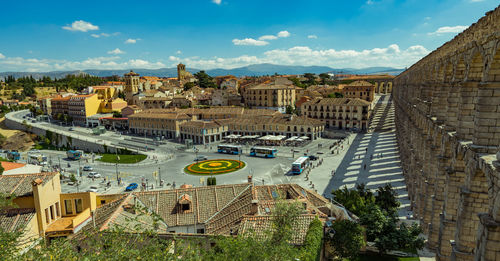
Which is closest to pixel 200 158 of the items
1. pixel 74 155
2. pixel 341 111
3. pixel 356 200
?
pixel 74 155

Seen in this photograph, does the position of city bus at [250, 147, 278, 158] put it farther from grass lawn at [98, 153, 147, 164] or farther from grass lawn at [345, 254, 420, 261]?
grass lawn at [345, 254, 420, 261]

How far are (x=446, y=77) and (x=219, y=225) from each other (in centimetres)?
1954

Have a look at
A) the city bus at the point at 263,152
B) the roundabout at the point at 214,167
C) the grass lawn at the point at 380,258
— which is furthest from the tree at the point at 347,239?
the city bus at the point at 263,152

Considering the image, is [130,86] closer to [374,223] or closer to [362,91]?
[362,91]

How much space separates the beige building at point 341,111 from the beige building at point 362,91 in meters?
28.5

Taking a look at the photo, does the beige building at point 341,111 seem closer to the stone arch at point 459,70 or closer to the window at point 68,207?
the stone arch at point 459,70

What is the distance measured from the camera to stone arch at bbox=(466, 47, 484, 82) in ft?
45.9

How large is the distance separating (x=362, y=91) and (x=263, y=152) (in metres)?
66.7

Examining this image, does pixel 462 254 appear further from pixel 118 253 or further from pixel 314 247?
pixel 118 253

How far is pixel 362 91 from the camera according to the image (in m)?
110

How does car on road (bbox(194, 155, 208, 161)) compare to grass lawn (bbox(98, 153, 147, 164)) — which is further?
grass lawn (bbox(98, 153, 147, 164))

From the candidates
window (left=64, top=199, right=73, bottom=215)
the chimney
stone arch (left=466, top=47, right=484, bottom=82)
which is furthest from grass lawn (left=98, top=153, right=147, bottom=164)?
stone arch (left=466, top=47, right=484, bottom=82)

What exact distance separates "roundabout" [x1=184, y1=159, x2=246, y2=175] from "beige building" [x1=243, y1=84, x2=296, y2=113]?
167 ft

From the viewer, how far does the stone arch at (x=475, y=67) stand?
45.9 ft
